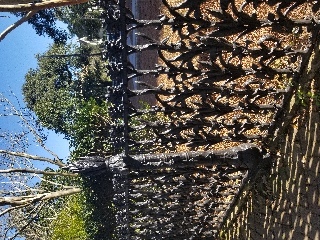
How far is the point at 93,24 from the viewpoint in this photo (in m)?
15.3

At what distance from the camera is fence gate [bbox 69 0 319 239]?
3.58 meters

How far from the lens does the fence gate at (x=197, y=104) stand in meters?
3.58

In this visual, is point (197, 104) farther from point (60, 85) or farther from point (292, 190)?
point (60, 85)

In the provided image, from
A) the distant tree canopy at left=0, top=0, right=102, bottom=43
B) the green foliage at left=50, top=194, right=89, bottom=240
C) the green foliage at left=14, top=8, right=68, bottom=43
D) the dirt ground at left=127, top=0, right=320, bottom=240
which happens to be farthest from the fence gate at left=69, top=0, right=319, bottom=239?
the green foliage at left=14, top=8, right=68, bottom=43

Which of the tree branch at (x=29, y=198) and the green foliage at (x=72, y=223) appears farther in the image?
the green foliage at (x=72, y=223)

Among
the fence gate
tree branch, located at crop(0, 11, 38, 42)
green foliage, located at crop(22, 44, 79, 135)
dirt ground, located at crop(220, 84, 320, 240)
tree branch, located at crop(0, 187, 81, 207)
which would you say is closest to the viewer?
the fence gate

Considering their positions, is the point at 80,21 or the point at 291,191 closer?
the point at 291,191

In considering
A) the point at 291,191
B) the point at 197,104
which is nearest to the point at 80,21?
the point at 291,191

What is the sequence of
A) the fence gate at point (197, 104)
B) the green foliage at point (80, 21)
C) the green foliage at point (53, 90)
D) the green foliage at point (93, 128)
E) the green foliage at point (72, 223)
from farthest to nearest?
1. the green foliage at point (80, 21)
2. the green foliage at point (53, 90)
3. the green foliage at point (72, 223)
4. the green foliage at point (93, 128)
5. the fence gate at point (197, 104)

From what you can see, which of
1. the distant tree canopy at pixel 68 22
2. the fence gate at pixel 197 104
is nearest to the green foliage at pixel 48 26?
the distant tree canopy at pixel 68 22

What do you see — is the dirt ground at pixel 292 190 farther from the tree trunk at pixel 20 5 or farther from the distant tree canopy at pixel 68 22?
the distant tree canopy at pixel 68 22

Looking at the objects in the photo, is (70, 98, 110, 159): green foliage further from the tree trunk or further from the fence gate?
the tree trunk

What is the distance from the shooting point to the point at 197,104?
412cm

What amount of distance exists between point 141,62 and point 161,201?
189 inches
